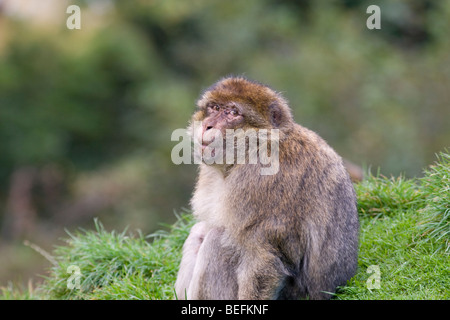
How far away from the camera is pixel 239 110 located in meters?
4.95

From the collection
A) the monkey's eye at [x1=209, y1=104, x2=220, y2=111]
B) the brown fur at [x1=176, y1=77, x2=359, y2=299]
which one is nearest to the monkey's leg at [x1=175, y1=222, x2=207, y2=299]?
the brown fur at [x1=176, y1=77, x2=359, y2=299]

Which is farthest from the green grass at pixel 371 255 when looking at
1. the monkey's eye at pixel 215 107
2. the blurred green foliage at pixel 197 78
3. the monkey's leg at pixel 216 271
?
the blurred green foliage at pixel 197 78

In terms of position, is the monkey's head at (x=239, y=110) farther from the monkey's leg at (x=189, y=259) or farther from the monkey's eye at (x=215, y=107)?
the monkey's leg at (x=189, y=259)

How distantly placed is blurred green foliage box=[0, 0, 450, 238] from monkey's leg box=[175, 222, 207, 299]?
8650 millimetres

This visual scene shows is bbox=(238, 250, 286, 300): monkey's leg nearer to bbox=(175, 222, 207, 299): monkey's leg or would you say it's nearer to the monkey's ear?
bbox=(175, 222, 207, 299): monkey's leg

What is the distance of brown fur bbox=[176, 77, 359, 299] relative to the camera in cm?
476

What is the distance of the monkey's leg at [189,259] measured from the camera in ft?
16.9

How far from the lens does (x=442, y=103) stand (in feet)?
45.0

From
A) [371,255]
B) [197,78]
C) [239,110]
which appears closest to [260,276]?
[239,110]

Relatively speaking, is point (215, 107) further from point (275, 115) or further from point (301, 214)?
point (301, 214)

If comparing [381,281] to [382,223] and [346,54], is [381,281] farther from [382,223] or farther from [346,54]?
[346,54]

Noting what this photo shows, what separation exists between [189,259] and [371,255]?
1.73 metres

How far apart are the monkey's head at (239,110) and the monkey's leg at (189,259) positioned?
2.73 ft
